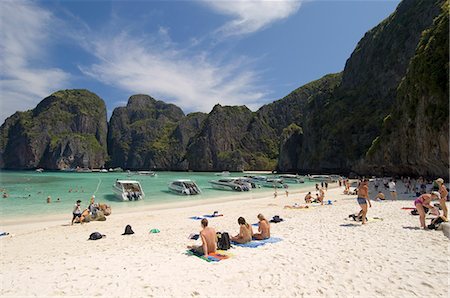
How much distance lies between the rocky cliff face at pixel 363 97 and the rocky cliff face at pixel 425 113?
96.3ft

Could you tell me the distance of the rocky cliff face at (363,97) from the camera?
233 feet

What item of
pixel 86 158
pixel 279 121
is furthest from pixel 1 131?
pixel 279 121

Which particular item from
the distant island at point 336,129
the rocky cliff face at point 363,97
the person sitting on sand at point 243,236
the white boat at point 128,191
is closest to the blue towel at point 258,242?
the person sitting on sand at point 243,236

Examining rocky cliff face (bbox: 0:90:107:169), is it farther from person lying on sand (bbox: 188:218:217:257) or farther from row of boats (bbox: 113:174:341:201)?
person lying on sand (bbox: 188:218:217:257)

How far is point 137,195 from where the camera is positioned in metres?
28.2

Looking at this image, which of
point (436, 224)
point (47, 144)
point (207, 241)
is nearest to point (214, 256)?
point (207, 241)

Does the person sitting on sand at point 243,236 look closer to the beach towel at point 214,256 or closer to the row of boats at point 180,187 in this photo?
the beach towel at point 214,256

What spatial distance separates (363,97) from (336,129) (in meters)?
12.1

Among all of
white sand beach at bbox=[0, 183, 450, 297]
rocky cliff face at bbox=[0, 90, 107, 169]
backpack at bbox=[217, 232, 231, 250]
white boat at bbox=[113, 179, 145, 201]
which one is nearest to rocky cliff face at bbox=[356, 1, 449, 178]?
white sand beach at bbox=[0, 183, 450, 297]

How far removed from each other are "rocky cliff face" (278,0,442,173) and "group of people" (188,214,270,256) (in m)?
70.8

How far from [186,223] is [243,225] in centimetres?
656

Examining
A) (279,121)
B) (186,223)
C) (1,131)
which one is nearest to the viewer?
(186,223)

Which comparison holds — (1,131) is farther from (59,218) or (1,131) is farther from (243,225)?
(243,225)

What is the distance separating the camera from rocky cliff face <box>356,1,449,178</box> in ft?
95.9
